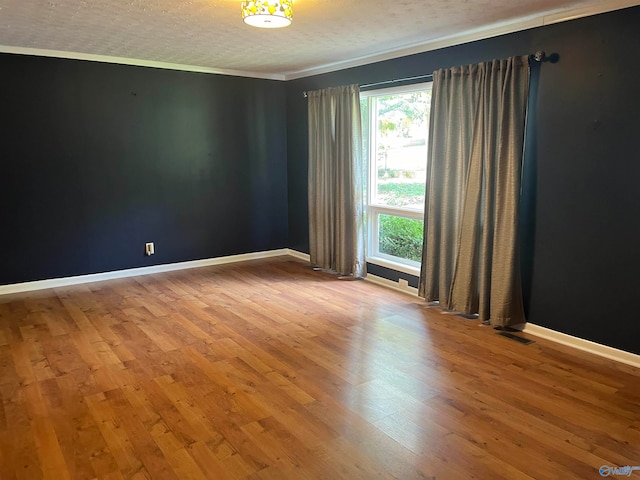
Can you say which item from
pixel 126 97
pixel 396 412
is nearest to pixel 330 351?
pixel 396 412

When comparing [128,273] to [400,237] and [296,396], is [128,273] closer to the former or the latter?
[400,237]

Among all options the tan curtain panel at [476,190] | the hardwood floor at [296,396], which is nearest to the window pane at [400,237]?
the tan curtain panel at [476,190]

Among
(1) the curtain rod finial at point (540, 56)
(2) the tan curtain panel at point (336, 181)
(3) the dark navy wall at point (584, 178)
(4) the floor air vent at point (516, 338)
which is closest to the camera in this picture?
(3) the dark navy wall at point (584, 178)

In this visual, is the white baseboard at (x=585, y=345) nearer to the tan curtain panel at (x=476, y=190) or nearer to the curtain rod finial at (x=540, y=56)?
the tan curtain panel at (x=476, y=190)

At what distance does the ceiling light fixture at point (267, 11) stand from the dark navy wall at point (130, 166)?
2.83 meters

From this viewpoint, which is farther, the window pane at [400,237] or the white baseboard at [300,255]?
the white baseboard at [300,255]

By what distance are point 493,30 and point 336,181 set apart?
226 centimetres

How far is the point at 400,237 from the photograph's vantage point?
5.04 m

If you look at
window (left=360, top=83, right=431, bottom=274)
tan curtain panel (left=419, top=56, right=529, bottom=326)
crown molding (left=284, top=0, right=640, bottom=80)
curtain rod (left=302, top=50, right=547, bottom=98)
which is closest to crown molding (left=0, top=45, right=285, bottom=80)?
curtain rod (left=302, top=50, right=547, bottom=98)

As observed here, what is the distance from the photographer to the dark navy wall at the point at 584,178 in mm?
3129

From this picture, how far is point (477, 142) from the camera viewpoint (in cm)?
384

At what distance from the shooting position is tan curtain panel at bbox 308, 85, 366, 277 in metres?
5.23

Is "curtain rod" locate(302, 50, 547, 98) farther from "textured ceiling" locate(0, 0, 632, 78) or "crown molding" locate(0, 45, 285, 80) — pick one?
"crown molding" locate(0, 45, 285, 80)

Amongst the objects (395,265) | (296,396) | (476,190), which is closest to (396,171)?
(395,265)
